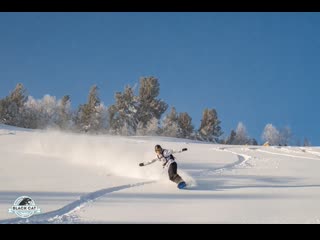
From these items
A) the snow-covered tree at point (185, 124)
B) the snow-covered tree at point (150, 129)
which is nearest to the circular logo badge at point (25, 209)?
the snow-covered tree at point (150, 129)

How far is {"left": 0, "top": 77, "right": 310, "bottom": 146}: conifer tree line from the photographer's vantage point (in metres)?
59.2

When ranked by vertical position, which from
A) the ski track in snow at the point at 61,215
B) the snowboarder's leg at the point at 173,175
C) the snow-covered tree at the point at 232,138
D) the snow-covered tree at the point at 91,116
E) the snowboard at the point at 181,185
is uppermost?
the snow-covered tree at the point at 91,116

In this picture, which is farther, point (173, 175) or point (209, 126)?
point (209, 126)

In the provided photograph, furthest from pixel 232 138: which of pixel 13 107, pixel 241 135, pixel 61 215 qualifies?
Result: pixel 61 215

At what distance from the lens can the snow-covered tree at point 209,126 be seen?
6378 cm

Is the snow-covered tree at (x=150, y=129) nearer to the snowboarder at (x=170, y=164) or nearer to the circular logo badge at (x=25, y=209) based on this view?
the snowboarder at (x=170, y=164)

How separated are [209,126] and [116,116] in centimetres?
1429

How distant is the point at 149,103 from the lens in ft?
204

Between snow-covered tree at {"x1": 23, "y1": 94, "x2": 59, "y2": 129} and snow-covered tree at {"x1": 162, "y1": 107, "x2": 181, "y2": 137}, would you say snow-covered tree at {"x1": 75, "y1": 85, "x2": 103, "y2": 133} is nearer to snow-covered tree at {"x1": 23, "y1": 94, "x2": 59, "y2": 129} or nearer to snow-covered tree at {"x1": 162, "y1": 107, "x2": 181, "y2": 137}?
→ snow-covered tree at {"x1": 23, "y1": 94, "x2": 59, "y2": 129}

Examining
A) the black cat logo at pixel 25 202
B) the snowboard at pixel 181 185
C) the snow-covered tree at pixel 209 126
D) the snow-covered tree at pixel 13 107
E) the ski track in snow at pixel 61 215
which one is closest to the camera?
the ski track in snow at pixel 61 215

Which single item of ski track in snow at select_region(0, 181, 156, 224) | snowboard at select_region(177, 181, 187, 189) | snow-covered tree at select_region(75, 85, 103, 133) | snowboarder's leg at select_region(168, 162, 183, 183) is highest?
snow-covered tree at select_region(75, 85, 103, 133)

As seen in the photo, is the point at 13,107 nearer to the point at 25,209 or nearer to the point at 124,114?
the point at 124,114

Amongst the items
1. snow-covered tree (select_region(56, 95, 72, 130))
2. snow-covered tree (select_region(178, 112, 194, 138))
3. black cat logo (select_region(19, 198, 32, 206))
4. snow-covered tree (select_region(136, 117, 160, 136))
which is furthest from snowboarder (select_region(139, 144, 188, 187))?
snow-covered tree (select_region(178, 112, 194, 138))

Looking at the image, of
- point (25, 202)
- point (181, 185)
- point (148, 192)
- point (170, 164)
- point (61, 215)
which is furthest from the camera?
point (170, 164)
